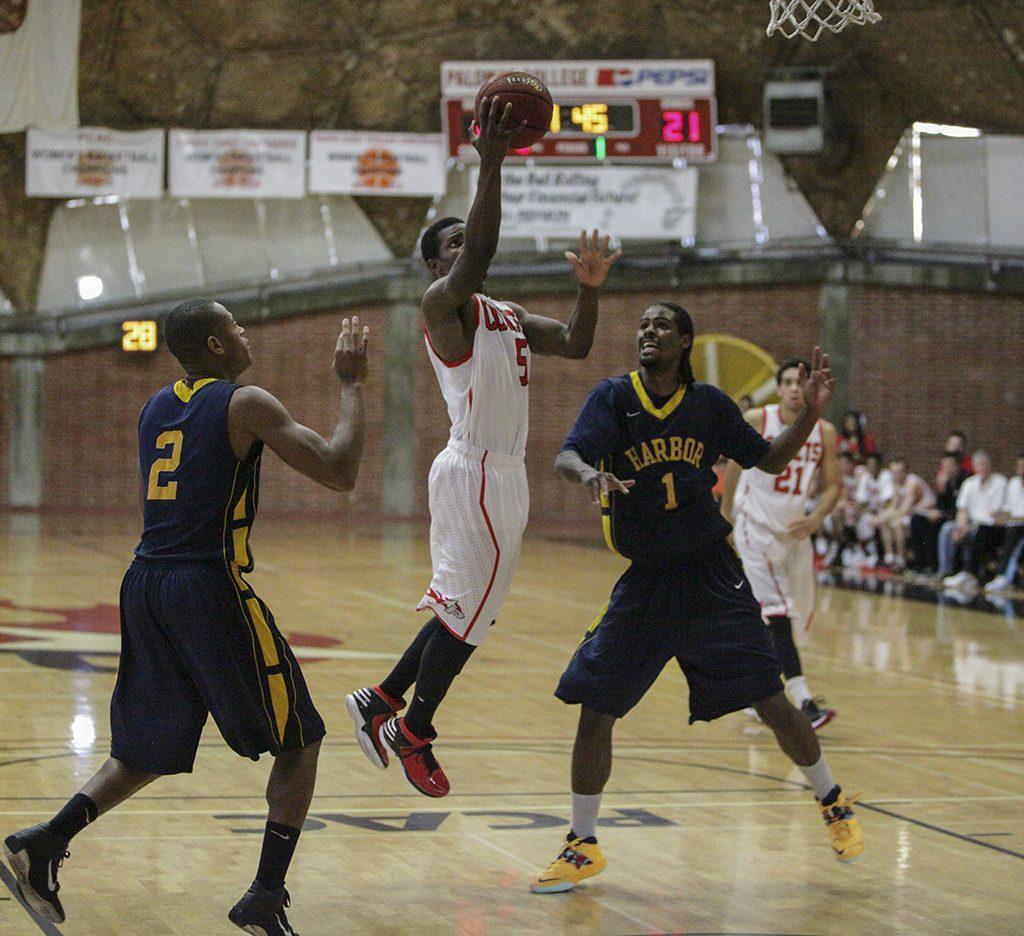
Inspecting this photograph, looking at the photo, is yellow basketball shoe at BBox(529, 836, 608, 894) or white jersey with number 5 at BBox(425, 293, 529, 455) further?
white jersey with number 5 at BBox(425, 293, 529, 455)

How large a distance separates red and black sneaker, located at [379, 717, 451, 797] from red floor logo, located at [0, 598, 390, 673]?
4.15 metres

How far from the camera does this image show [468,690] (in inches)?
332

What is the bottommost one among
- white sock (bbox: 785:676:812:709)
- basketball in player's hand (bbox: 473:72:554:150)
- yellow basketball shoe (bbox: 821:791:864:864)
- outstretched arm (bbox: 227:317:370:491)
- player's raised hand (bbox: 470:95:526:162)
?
white sock (bbox: 785:676:812:709)

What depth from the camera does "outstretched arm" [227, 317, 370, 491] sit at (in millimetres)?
3789

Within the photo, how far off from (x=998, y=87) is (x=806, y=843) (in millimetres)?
18356

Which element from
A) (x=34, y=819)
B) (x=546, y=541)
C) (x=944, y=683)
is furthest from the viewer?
(x=546, y=541)

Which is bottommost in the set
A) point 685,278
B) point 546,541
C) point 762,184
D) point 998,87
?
point 546,541

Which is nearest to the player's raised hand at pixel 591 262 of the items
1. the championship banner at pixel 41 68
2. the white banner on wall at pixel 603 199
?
the white banner on wall at pixel 603 199

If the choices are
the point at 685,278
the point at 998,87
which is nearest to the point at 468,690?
the point at 685,278

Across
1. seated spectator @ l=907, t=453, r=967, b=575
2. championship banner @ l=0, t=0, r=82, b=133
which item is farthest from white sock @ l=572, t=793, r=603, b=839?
championship banner @ l=0, t=0, r=82, b=133

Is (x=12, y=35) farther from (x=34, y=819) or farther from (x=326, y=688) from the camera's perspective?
(x=34, y=819)

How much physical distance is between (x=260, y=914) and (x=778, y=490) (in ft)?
15.7

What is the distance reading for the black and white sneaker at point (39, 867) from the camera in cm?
388

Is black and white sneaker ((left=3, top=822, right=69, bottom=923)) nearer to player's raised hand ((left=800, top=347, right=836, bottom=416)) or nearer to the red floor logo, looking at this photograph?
player's raised hand ((left=800, top=347, right=836, bottom=416))
